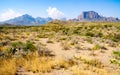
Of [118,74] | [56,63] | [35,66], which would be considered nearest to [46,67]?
[35,66]

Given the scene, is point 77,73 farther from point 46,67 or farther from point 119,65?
point 119,65

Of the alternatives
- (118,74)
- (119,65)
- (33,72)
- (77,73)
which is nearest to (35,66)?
(33,72)

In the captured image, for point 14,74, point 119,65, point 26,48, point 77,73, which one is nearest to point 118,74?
point 77,73

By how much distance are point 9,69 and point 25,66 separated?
140 centimetres

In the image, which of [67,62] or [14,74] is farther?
[67,62]

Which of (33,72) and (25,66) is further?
(25,66)

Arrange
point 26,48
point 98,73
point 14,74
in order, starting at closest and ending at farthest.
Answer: point 14,74
point 98,73
point 26,48

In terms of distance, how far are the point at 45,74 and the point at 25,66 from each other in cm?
166

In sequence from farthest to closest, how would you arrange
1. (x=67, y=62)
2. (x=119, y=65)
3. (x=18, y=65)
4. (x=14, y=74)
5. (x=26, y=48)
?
(x=26, y=48), (x=119, y=65), (x=67, y=62), (x=18, y=65), (x=14, y=74)

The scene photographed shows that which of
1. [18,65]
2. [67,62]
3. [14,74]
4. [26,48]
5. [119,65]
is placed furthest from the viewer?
[26,48]

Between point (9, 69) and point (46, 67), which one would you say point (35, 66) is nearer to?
point (46, 67)

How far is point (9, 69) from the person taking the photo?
1012cm

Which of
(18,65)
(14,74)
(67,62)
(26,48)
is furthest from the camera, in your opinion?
(26,48)

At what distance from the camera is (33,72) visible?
34.6 feet
